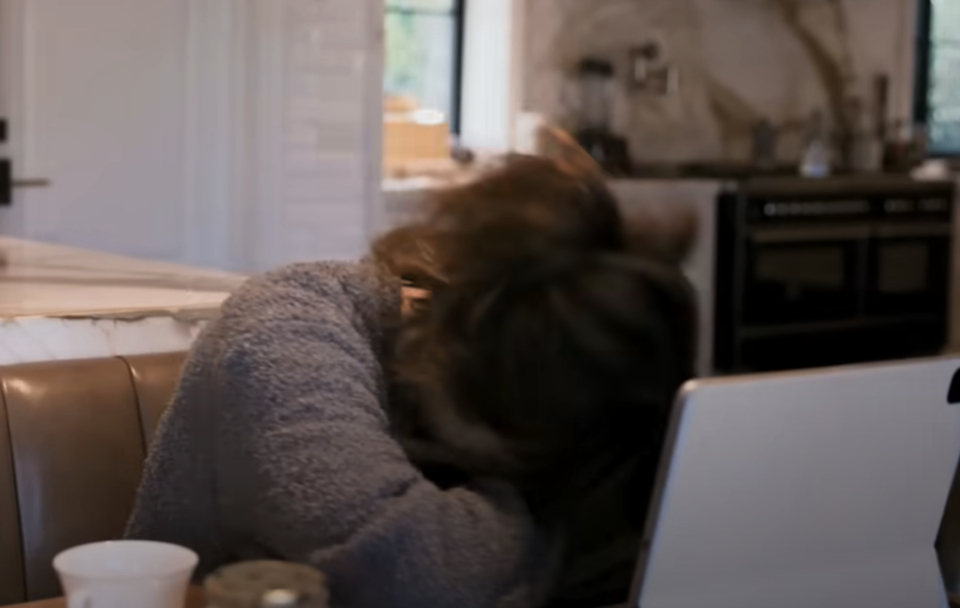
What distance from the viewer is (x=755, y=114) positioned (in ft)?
17.4

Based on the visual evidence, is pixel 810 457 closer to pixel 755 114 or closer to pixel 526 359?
pixel 526 359

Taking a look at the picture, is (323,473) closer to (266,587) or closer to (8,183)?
(266,587)

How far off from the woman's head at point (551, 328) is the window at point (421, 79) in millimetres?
3429

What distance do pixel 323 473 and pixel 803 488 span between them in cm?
30

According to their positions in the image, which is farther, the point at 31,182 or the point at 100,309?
the point at 31,182

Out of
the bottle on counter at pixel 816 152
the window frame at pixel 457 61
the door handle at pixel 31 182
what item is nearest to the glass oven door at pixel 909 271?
the bottle on counter at pixel 816 152

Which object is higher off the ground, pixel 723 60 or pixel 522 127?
pixel 723 60

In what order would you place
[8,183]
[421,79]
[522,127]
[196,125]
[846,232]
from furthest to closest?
[846,232] < [421,79] < [522,127] < [196,125] < [8,183]

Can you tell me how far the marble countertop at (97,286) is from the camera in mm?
1569

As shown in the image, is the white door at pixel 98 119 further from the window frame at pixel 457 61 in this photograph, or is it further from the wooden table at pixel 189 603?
the wooden table at pixel 189 603

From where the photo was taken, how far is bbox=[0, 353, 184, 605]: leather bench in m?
1.38

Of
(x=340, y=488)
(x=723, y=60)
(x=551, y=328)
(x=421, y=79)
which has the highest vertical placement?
(x=723, y=60)

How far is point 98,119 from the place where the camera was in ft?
11.7

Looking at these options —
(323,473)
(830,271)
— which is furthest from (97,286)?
(830,271)
